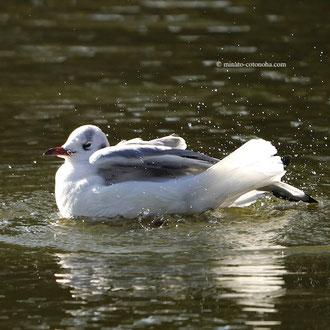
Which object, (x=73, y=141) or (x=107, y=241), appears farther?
(x=73, y=141)

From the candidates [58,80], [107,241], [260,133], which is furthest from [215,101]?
[107,241]

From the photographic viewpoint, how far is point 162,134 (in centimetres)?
1089

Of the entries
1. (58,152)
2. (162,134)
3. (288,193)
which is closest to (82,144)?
(58,152)

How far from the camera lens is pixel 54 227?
8.18 m

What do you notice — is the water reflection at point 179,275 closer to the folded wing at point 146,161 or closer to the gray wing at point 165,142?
the folded wing at point 146,161

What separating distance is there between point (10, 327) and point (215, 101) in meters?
6.58

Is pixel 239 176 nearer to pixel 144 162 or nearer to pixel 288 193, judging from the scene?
pixel 288 193

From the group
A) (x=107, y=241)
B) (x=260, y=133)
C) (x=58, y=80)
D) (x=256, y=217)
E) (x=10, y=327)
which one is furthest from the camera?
(x=58, y=80)

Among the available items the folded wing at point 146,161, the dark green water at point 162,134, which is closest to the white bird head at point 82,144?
the folded wing at point 146,161

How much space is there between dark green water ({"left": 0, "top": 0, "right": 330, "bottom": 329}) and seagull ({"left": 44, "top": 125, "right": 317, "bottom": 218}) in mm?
158

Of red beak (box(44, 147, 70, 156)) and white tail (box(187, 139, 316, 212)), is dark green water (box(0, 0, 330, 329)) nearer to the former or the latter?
white tail (box(187, 139, 316, 212))

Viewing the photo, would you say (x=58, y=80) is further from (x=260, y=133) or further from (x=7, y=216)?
(x=7, y=216)

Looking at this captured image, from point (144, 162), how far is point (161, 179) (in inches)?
9.9

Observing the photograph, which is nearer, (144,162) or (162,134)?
(144,162)
